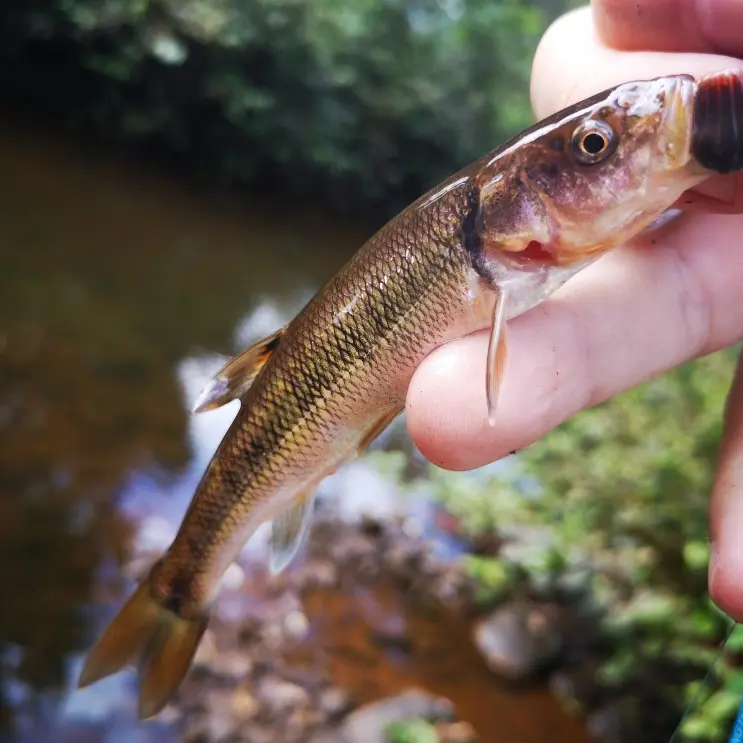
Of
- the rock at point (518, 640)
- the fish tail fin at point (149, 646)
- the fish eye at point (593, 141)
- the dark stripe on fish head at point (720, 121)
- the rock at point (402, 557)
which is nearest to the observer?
the dark stripe on fish head at point (720, 121)

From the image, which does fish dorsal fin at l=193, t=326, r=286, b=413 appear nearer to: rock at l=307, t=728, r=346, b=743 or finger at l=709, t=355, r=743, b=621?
finger at l=709, t=355, r=743, b=621

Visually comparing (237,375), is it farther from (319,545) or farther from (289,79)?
(289,79)

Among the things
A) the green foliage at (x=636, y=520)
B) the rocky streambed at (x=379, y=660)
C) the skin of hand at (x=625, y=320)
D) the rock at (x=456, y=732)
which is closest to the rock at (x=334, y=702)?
the rocky streambed at (x=379, y=660)

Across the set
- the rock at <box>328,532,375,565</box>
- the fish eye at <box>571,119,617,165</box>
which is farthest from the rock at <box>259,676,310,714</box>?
the fish eye at <box>571,119,617,165</box>

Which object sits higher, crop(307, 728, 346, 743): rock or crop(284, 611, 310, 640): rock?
crop(284, 611, 310, 640): rock

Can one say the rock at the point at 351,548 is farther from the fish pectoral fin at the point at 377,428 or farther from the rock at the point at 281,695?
the fish pectoral fin at the point at 377,428

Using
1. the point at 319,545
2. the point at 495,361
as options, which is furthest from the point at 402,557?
the point at 495,361

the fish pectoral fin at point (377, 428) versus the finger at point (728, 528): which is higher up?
the fish pectoral fin at point (377, 428)

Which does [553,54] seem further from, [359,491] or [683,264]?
[359,491]
